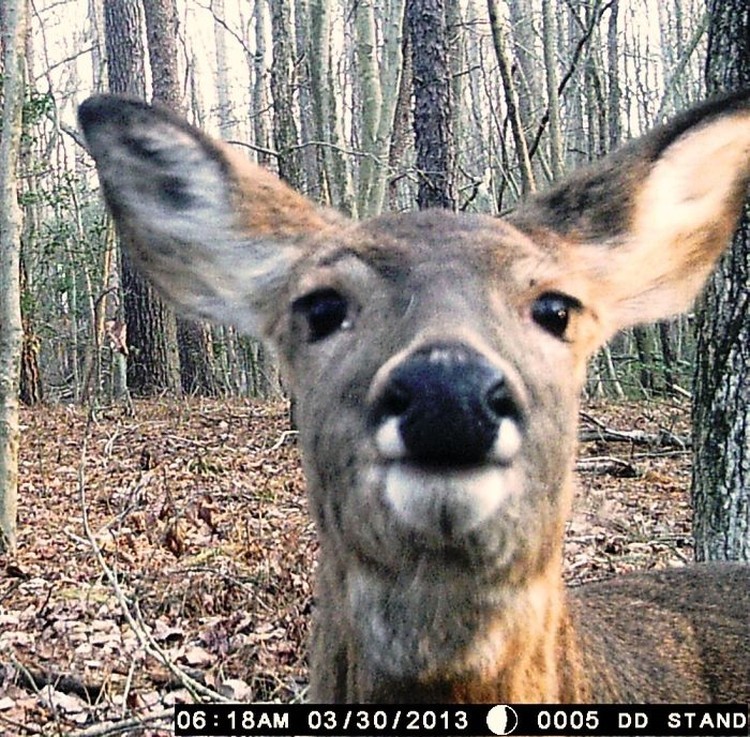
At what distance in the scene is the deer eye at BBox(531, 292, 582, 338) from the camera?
→ 3.01m

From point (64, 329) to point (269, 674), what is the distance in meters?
24.9

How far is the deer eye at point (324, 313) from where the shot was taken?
9.87ft

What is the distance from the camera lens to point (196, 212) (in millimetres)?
3807

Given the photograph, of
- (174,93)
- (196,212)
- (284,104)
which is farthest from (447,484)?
(174,93)

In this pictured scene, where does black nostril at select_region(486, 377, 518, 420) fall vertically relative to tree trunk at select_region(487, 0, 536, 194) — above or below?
below

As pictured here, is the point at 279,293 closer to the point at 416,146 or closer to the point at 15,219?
the point at 15,219

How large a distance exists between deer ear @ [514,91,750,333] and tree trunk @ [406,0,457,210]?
5323 mm

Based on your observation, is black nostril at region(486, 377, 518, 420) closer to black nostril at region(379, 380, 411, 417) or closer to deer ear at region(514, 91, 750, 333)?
black nostril at region(379, 380, 411, 417)

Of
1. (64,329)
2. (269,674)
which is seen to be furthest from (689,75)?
(269,674)

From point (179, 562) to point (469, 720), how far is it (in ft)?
16.5

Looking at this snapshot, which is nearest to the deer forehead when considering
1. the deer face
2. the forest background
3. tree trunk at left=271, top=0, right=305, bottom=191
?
the deer face

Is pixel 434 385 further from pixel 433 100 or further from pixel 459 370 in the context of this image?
pixel 433 100

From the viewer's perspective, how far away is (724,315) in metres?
5.63

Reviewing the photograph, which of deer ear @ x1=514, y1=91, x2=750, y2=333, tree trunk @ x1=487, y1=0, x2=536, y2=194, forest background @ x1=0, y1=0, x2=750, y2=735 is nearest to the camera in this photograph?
deer ear @ x1=514, y1=91, x2=750, y2=333
